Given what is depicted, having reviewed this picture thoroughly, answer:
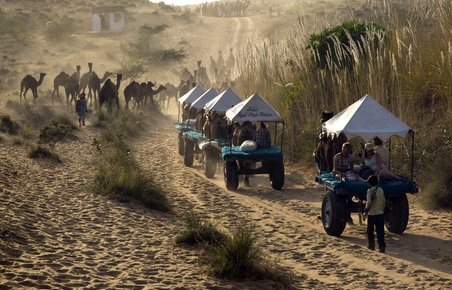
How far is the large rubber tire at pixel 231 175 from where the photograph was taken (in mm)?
15531

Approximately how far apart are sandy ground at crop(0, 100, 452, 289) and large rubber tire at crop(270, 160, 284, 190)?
0.62 feet

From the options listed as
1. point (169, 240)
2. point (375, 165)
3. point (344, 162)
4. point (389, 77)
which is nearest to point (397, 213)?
point (375, 165)

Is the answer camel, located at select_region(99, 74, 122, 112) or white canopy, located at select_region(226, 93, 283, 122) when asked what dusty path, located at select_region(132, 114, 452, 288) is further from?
camel, located at select_region(99, 74, 122, 112)

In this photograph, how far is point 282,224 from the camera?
1209 cm

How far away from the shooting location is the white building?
2687 inches

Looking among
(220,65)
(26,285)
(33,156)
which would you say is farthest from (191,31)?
(26,285)

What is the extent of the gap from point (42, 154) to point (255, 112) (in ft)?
17.6

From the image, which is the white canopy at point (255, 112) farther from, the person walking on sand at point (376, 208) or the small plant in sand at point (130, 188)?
the person walking on sand at point (376, 208)

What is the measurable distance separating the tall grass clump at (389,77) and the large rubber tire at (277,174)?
2410mm

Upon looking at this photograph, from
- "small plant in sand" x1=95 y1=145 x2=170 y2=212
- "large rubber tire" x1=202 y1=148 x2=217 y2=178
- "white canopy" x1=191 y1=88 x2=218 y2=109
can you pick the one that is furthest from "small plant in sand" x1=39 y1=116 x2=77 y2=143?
"small plant in sand" x1=95 y1=145 x2=170 y2=212

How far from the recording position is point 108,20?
6888 centimetres

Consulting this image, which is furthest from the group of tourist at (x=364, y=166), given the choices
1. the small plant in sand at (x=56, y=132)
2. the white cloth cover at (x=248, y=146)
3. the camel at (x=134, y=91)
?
the camel at (x=134, y=91)

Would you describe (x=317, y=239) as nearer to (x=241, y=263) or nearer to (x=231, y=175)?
(x=241, y=263)

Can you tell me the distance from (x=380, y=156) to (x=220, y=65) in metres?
39.8
